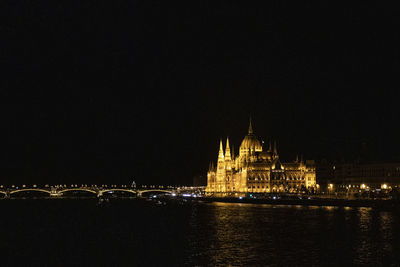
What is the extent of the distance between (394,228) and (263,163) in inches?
4354

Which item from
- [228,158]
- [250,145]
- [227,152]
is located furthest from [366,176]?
[227,152]

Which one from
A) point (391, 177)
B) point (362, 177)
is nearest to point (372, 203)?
point (391, 177)

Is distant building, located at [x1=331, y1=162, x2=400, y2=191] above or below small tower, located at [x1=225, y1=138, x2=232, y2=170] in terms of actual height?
below

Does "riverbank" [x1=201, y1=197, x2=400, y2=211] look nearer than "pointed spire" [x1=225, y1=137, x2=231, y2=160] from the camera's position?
Yes

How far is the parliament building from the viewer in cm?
16862

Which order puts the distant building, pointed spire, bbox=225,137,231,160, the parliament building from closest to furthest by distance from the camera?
the distant building → the parliament building → pointed spire, bbox=225,137,231,160

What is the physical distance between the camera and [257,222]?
68188 mm

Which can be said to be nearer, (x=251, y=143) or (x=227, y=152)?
(x=251, y=143)

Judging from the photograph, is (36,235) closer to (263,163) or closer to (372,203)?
(372,203)

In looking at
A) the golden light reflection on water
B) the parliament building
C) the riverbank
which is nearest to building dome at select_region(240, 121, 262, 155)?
the parliament building

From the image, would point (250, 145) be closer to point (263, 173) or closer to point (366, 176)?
point (263, 173)

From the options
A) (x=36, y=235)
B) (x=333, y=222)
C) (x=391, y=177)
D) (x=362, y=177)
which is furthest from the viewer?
(x=362, y=177)

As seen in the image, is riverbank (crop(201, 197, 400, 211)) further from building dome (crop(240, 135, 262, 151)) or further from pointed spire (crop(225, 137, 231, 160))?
pointed spire (crop(225, 137, 231, 160))

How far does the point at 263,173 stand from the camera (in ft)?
555
